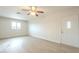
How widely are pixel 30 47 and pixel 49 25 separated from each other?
1.88 ft

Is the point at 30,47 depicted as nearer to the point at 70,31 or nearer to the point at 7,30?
the point at 7,30

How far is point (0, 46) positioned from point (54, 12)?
119 centimetres

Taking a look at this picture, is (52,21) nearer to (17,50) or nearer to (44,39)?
(44,39)

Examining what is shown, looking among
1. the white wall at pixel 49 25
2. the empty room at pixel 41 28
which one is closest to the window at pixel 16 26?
the empty room at pixel 41 28

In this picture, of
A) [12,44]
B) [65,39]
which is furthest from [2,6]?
[65,39]

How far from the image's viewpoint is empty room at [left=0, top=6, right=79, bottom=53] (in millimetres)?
1696

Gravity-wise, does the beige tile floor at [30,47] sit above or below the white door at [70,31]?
below

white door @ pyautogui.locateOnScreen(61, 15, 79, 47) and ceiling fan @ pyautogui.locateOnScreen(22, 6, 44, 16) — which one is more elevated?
ceiling fan @ pyautogui.locateOnScreen(22, 6, 44, 16)

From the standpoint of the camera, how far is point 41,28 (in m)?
1.85

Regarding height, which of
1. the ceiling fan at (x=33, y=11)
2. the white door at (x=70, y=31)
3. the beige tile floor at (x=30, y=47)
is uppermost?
the ceiling fan at (x=33, y=11)

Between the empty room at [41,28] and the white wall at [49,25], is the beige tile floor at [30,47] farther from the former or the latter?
the white wall at [49,25]

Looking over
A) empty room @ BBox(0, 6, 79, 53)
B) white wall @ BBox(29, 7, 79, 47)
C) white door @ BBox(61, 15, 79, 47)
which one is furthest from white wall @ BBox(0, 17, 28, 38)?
white door @ BBox(61, 15, 79, 47)

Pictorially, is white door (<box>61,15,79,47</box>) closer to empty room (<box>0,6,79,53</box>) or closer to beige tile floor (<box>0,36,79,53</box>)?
empty room (<box>0,6,79,53</box>)

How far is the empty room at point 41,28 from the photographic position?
5.57ft
